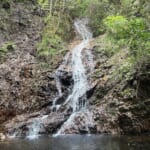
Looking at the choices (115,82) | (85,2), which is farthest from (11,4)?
(115,82)

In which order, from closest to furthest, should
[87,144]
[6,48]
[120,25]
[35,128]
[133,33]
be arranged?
[87,144], [120,25], [133,33], [35,128], [6,48]

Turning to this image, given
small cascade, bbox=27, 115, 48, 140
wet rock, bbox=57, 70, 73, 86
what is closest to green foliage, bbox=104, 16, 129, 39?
wet rock, bbox=57, 70, 73, 86

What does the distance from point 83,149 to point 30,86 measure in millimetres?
10073

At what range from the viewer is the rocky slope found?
1791cm

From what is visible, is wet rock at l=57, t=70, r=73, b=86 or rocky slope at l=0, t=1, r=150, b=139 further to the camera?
wet rock at l=57, t=70, r=73, b=86

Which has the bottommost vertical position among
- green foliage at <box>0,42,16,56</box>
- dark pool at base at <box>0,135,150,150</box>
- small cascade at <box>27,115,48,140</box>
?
dark pool at base at <box>0,135,150,150</box>

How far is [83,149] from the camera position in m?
12.8

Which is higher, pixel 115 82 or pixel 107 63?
pixel 107 63

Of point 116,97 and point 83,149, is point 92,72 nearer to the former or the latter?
point 116,97

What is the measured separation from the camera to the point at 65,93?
21500mm

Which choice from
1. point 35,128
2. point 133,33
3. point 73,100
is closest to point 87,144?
point 35,128

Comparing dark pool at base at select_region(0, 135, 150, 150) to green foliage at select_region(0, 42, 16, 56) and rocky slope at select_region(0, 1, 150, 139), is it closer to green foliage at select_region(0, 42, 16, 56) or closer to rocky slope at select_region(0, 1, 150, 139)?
rocky slope at select_region(0, 1, 150, 139)

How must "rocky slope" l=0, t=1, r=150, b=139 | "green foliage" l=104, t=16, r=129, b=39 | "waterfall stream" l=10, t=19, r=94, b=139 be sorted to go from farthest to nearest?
1. "waterfall stream" l=10, t=19, r=94, b=139
2. "rocky slope" l=0, t=1, r=150, b=139
3. "green foliage" l=104, t=16, r=129, b=39

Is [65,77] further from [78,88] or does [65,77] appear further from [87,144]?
[87,144]
